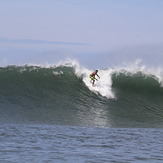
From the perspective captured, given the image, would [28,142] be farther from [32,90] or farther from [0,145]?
[32,90]

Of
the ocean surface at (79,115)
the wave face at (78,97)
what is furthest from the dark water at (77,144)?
the wave face at (78,97)

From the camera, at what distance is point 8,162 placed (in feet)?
24.2

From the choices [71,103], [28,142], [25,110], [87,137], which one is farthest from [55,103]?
[28,142]

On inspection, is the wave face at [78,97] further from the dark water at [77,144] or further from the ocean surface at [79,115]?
the dark water at [77,144]

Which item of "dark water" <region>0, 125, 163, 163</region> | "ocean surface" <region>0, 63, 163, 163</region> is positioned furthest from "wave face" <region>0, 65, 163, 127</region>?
"dark water" <region>0, 125, 163, 163</region>

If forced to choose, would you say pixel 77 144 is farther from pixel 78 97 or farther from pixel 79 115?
pixel 78 97

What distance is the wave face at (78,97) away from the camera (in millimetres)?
13867

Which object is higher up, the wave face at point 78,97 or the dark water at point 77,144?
the wave face at point 78,97

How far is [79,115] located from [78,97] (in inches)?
108

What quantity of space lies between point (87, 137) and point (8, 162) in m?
3.38

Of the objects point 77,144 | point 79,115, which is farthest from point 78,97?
point 77,144

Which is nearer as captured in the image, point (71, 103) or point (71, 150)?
point (71, 150)

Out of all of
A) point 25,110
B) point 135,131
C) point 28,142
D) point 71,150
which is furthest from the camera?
point 25,110

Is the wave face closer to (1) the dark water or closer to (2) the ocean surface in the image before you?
(2) the ocean surface
